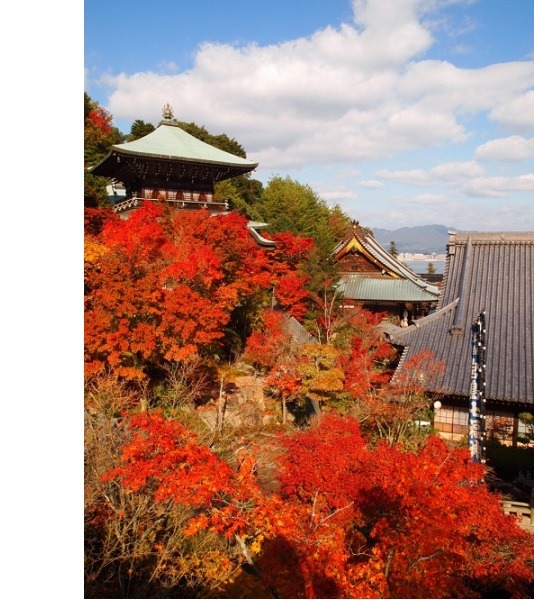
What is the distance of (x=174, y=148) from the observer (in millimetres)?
22422

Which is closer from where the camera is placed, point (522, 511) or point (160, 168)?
point (522, 511)

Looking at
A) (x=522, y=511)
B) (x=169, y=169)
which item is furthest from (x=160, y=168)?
(x=522, y=511)

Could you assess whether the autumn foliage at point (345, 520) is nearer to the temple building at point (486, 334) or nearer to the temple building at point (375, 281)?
the temple building at point (486, 334)

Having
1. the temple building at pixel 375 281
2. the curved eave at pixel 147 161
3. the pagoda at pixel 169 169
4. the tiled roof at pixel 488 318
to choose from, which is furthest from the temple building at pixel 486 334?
the pagoda at pixel 169 169

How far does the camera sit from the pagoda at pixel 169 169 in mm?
21078

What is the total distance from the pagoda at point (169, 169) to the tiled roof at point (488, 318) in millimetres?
12096

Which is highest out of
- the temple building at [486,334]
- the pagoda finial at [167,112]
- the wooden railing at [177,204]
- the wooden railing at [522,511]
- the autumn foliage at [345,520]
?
the pagoda finial at [167,112]

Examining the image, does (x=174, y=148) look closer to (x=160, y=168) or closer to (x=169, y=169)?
(x=169, y=169)

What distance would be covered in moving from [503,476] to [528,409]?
2385mm

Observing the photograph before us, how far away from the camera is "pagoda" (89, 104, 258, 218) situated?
69.2 feet

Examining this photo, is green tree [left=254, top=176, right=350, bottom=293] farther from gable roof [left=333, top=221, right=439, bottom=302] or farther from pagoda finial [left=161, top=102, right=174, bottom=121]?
pagoda finial [left=161, top=102, right=174, bottom=121]

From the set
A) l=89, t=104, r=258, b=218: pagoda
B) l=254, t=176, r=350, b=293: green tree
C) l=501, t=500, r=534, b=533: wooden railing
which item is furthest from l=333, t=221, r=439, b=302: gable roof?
l=501, t=500, r=534, b=533: wooden railing

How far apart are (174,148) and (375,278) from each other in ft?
46.8

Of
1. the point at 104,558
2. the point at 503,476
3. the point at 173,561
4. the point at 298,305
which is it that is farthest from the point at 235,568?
the point at 298,305
